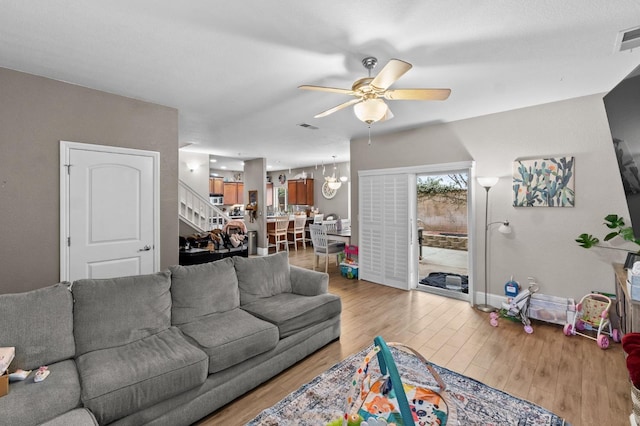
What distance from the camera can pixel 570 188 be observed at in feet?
11.0

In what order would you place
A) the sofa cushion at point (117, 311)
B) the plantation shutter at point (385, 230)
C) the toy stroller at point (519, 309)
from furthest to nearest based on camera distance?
the plantation shutter at point (385, 230), the toy stroller at point (519, 309), the sofa cushion at point (117, 311)

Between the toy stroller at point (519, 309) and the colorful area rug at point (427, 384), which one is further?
the toy stroller at point (519, 309)

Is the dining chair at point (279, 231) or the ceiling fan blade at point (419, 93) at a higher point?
the ceiling fan blade at point (419, 93)

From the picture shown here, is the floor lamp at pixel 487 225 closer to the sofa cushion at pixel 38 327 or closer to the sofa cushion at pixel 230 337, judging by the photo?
the sofa cushion at pixel 230 337

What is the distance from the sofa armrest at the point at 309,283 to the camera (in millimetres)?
3084

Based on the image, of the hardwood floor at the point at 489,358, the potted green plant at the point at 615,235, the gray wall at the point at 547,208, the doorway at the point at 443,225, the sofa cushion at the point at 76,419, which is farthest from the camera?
the doorway at the point at 443,225

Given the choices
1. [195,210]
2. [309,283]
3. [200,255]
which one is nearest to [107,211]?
[200,255]

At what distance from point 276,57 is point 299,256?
224 inches

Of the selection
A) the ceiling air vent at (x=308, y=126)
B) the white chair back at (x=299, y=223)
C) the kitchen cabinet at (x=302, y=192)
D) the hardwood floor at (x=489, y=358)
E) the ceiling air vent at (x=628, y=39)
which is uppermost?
the ceiling air vent at (x=308, y=126)

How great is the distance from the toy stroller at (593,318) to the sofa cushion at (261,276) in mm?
3096

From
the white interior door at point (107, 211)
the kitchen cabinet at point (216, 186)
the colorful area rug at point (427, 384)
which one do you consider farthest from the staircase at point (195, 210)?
the kitchen cabinet at point (216, 186)

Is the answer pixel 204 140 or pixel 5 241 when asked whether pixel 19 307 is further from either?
pixel 204 140

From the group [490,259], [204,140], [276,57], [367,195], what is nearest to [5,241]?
[276,57]

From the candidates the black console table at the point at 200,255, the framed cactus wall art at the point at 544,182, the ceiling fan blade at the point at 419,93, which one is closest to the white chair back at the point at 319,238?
the black console table at the point at 200,255
